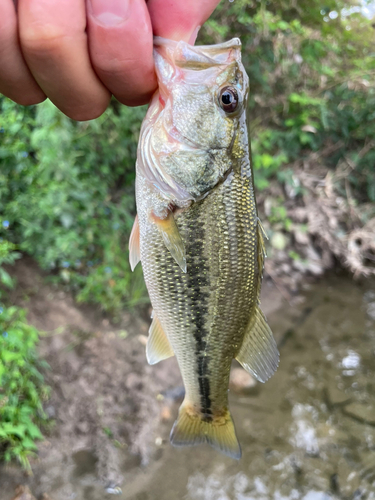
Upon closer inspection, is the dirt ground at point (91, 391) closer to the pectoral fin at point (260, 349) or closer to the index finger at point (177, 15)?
the pectoral fin at point (260, 349)

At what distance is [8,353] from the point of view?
2365 millimetres

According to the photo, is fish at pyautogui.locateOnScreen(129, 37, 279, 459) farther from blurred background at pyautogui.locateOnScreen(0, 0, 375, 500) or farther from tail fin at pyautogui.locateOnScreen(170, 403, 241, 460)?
blurred background at pyautogui.locateOnScreen(0, 0, 375, 500)

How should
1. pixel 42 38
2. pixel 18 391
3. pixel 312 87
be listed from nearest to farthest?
pixel 42 38, pixel 18 391, pixel 312 87

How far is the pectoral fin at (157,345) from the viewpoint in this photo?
1627 mm

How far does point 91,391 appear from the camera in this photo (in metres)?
3.01

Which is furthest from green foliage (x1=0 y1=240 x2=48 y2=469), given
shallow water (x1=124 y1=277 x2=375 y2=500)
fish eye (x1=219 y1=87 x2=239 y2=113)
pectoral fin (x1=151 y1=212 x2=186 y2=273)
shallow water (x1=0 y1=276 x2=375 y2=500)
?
fish eye (x1=219 y1=87 x2=239 y2=113)

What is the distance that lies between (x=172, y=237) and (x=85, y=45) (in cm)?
70

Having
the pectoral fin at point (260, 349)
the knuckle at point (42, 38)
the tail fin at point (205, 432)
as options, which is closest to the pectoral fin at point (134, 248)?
the pectoral fin at point (260, 349)

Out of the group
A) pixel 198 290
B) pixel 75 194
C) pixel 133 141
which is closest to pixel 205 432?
pixel 198 290

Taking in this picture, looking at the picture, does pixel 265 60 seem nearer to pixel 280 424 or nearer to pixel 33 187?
pixel 33 187

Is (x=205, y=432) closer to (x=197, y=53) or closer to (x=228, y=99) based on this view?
(x=228, y=99)

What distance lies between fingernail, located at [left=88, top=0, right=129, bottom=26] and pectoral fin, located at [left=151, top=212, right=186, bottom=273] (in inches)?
26.1

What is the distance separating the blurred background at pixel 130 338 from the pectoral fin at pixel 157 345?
134 centimetres

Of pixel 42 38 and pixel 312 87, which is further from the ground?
pixel 42 38
